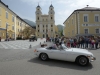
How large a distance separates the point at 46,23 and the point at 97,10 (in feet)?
218

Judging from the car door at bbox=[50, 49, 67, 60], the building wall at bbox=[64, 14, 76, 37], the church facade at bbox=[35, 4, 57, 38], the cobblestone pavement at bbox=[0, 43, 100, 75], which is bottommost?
the cobblestone pavement at bbox=[0, 43, 100, 75]

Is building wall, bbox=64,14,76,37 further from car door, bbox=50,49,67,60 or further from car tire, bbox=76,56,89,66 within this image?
car tire, bbox=76,56,89,66

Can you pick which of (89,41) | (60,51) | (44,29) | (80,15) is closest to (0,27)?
(80,15)

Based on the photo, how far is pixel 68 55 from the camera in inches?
247

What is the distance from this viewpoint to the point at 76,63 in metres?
6.49

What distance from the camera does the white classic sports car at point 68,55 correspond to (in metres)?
5.96

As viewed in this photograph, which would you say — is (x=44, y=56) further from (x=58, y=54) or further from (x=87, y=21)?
(x=87, y=21)

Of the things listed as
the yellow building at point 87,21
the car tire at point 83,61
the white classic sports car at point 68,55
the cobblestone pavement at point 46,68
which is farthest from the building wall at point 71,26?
the car tire at point 83,61

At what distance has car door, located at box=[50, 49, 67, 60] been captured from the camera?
6.42 metres

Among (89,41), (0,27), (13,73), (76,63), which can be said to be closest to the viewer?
(13,73)

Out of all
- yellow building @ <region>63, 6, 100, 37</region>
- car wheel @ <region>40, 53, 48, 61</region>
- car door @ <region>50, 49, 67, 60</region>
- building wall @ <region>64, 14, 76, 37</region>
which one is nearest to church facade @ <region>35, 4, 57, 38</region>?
building wall @ <region>64, 14, 76, 37</region>

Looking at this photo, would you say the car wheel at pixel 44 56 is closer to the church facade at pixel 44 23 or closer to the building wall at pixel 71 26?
the building wall at pixel 71 26

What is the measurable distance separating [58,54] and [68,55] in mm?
699

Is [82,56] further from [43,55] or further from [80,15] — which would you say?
[80,15]
